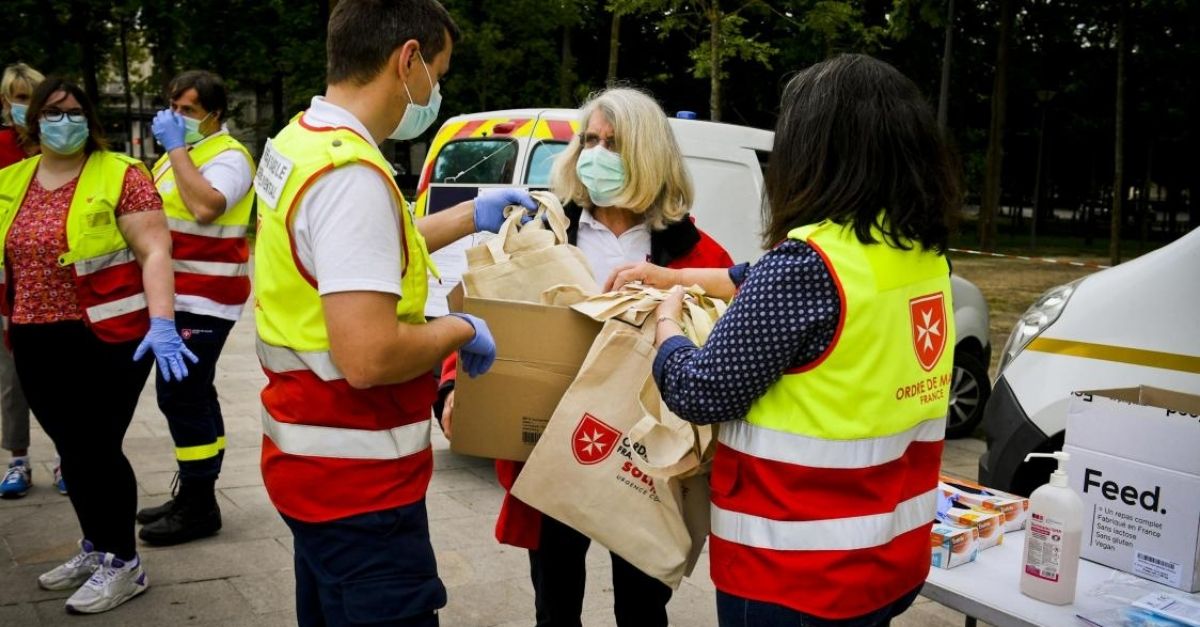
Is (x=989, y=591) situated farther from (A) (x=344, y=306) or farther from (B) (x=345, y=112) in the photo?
(B) (x=345, y=112)

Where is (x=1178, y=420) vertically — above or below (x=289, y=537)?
above

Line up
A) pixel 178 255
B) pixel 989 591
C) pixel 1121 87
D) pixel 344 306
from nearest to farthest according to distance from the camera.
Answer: pixel 344 306
pixel 989 591
pixel 178 255
pixel 1121 87

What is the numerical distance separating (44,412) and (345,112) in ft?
7.63

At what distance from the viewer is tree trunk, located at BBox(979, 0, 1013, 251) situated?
2209cm

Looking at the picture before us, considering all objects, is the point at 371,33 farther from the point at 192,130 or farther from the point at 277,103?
the point at 277,103

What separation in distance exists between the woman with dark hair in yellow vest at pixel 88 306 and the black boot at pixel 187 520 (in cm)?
57

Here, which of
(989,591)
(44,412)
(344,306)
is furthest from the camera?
(44,412)

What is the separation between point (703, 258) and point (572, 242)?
388mm

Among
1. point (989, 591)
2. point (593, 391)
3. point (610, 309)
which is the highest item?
point (610, 309)

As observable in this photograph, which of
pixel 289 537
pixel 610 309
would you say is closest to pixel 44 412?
pixel 289 537

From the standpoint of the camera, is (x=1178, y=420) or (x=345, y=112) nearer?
(x=345, y=112)

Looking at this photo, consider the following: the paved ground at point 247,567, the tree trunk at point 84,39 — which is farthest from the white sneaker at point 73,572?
the tree trunk at point 84,39

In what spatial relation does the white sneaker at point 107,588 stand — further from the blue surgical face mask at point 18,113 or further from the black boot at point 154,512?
the blue surgical face mask at point 18,113

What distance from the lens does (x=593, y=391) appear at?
89.0 inches
